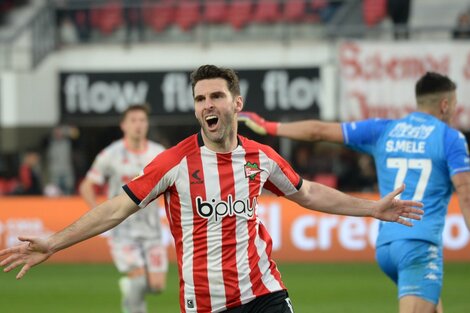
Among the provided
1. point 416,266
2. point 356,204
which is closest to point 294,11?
point 416,266

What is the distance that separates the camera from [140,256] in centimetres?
1118

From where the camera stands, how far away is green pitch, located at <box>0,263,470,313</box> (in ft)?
43.9

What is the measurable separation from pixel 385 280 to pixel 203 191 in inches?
401

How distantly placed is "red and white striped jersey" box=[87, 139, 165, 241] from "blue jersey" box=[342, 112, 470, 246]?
3.72m

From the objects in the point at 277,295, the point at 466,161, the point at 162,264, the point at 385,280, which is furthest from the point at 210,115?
the point at 385,280

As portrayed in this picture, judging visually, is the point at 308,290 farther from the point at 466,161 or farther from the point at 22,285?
the point at 466,161

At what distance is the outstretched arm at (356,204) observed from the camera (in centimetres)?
675

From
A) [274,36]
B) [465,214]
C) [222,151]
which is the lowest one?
[465,214]

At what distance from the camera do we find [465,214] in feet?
25.7

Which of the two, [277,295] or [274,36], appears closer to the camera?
[277,295]

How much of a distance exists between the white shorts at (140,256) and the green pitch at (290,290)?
1980 millimetres

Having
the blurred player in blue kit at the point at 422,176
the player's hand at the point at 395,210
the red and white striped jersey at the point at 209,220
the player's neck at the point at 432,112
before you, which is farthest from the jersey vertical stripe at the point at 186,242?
the player's neck at the point at 432,112

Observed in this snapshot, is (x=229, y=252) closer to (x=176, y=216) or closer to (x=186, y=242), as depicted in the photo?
(x=186, y=242)

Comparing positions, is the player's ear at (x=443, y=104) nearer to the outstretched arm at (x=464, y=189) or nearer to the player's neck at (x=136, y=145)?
the outstretched arm at (x=464, y=189)
